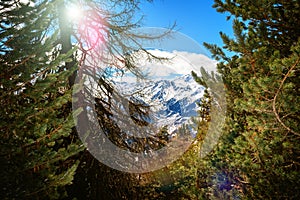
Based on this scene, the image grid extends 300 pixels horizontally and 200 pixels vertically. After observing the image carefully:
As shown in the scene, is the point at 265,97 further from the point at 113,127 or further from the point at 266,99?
the point at 113,127

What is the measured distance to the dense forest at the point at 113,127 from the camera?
9.64 ft

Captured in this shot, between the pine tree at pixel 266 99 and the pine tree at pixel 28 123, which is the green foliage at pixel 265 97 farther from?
the pine tree at pixel 28 123

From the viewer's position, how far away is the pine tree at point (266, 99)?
139 inches

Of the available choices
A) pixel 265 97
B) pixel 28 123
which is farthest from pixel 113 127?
pixel 265 97

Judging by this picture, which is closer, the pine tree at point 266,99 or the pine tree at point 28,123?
the pine tree at point 28,123

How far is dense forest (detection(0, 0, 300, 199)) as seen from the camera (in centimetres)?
294

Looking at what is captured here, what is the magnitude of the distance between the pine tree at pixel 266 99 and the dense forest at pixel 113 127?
1cm

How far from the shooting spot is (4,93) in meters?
2.93

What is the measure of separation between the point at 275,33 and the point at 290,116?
5.31 feet

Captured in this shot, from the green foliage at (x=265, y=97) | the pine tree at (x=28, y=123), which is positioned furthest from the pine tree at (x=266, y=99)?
the pine tree at (x=28, y=123)

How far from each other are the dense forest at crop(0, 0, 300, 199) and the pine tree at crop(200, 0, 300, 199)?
0.01 m

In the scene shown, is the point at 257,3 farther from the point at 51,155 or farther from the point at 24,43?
the point at 51,155

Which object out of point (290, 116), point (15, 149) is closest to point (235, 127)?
point (290, 116)

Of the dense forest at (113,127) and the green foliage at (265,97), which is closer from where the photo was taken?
the dense forest at (113,127)
